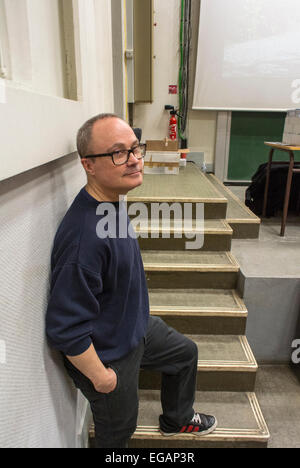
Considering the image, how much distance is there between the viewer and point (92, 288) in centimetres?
86

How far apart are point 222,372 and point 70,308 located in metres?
1.16

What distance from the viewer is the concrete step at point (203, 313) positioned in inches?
71.2

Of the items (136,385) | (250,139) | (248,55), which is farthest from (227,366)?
(248,55)

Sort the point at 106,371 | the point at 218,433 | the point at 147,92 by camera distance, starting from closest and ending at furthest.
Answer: the point at 106,371
the point at 218,433
the point at 147,92

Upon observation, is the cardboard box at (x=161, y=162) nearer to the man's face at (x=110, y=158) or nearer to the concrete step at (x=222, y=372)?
the concrete step at (x=222, y=372)

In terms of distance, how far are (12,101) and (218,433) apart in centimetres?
159

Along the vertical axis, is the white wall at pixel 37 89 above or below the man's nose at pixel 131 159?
above

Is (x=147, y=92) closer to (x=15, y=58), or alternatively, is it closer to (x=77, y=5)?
(x=77, y=5)

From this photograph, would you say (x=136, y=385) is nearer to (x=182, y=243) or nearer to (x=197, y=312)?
(x=197, y=312)

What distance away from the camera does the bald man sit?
832mm

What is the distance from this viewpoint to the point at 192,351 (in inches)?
51.3

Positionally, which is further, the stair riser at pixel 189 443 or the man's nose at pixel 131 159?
the stair riser at pixel 189 443

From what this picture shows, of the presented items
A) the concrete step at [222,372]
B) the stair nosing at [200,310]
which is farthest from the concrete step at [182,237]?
the concrete step at [222,372]

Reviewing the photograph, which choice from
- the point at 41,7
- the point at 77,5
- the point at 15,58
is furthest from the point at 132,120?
the point at 15,58
